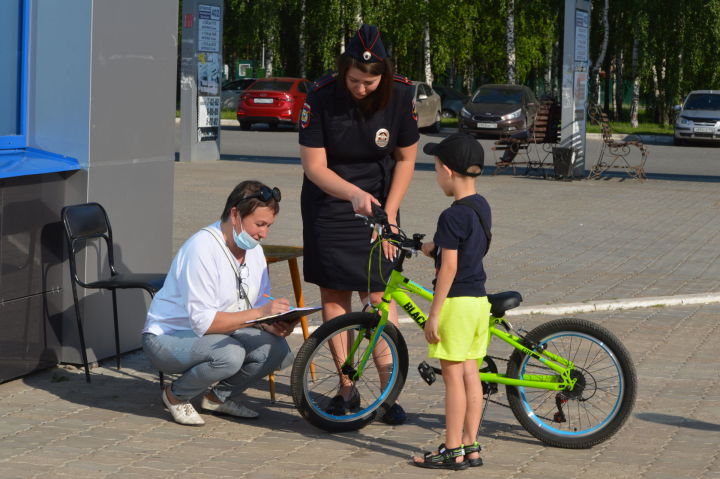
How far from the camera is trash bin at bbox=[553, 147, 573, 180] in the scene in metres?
20.5

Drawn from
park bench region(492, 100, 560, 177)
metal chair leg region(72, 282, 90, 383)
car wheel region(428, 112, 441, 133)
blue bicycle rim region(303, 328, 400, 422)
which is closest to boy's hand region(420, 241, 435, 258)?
blue bicycle rim region(303, 328, 400, 422)

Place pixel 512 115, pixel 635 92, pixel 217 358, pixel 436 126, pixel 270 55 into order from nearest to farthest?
pixel 217 358, pixel 512 115, pixel 436 126, pixel 635 92, pixel 270 55

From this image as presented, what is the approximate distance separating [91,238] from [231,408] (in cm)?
145

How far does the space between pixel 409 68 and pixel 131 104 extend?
4527 centimetres

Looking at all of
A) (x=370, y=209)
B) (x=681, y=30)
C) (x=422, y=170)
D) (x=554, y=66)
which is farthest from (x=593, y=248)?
(x=554, y=66)

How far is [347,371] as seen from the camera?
5914mm

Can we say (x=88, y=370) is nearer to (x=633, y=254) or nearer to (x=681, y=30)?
(x=633, y=254)

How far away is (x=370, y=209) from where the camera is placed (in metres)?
5.62

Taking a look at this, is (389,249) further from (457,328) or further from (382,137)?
(457,328)

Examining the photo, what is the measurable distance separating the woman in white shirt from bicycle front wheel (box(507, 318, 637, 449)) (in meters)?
1.13

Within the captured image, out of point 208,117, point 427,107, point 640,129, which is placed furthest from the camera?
point 640,129

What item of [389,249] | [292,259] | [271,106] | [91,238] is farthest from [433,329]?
[271,106]

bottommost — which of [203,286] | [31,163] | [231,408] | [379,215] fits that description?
[231,408]

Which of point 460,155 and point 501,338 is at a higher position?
point 460,155
